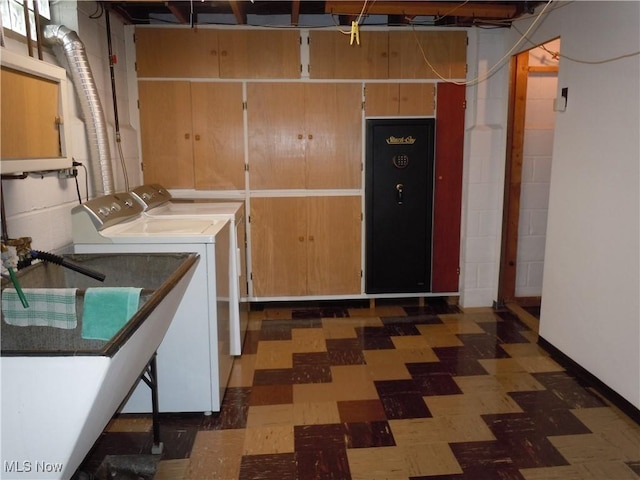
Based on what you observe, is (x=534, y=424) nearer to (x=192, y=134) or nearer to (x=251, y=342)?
(x=251, y=342)

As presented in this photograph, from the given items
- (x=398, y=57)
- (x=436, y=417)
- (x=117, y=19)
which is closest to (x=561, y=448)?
(x=436, y=417)

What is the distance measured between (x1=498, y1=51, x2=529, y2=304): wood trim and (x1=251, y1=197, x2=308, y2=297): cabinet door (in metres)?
1.76

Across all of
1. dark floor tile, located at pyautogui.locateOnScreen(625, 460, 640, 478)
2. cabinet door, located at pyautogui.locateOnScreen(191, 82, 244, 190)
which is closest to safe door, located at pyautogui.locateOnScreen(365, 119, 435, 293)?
cabinet door, located at pyautogui.locateOnScreen(191, 82, 244, 190)

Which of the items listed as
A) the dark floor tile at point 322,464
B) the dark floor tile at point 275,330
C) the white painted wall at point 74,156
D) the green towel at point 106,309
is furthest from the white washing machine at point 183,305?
Result: the dark floor tile at point 275,330

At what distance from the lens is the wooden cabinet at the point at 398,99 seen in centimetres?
417

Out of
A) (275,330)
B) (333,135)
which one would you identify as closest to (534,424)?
(275,330)

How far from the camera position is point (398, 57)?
13.6ft

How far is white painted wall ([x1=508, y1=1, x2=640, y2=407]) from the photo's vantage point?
2.62m

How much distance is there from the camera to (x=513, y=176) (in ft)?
14.3

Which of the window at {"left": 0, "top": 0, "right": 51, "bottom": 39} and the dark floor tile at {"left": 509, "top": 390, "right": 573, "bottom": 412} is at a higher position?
the window at {"left": 0, "top": 0, "right": 51, "bottom": 39}

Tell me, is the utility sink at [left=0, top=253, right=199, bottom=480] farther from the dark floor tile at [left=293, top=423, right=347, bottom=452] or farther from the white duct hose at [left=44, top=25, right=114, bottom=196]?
the white duct hose at [left=44, top=25, right=114, bottom=196]

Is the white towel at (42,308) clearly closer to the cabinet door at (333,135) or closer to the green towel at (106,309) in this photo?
the green towel at (106,309)

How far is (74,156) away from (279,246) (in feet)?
6.21

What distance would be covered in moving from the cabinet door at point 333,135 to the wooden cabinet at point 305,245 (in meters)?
0.17
